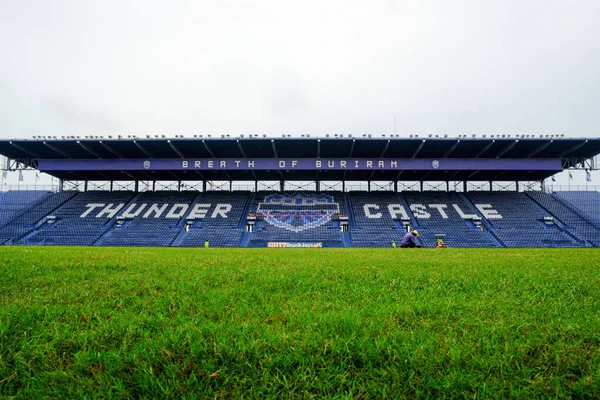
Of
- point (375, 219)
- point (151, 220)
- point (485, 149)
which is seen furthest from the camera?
point (375, 219)

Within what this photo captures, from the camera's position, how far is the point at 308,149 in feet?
96.7

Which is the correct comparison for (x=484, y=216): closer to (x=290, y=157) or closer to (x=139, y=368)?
(x=290, y=157)

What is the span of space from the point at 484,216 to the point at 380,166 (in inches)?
424

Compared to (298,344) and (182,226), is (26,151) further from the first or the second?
(298,344)

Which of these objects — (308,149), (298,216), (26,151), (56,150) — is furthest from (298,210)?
(26,151)

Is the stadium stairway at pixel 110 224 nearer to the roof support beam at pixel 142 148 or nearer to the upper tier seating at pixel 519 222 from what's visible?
the roof support beam at pixel 142 148

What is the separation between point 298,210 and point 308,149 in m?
6.26

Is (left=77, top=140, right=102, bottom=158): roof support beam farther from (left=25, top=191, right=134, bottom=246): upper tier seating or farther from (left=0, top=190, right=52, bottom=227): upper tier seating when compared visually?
(left=0, top=190, right=52, bottom=227): upper tier seating

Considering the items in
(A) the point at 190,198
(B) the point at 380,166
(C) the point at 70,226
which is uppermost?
(B) the point at 380,166

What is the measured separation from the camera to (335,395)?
1.36 meters

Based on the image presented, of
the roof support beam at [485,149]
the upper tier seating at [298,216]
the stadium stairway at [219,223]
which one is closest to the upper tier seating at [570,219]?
the roof support beam at [485,149]

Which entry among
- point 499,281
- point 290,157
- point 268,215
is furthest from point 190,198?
point 499,281

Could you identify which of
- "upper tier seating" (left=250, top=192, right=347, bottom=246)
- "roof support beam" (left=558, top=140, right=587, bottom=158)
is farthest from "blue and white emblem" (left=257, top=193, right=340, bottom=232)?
"roof support beam" (left=558, top=140, right=587, bottom=158)

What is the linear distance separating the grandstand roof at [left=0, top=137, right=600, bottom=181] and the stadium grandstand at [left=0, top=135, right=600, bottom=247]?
103 millimetres
